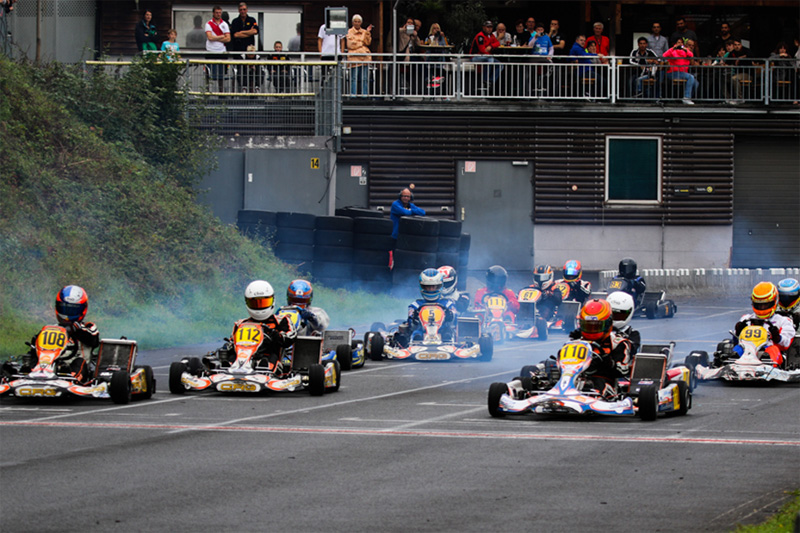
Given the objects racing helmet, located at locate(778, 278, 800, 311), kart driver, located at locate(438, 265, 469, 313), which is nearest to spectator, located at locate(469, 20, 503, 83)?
kart driver, located at locate(438, 265, 469, 313)

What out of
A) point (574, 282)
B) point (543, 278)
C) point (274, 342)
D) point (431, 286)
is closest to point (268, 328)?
point (274, 342)

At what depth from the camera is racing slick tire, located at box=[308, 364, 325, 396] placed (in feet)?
44.8

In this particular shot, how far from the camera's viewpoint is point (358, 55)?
29.5 metres

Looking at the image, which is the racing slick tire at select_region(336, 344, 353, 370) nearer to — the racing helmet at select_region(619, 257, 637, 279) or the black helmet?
the black helmet

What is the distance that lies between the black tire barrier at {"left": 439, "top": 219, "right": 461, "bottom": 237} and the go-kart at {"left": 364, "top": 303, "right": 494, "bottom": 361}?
21.8ft

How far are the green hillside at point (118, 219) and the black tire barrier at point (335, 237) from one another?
0.89 m

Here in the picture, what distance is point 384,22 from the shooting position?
32.5 m

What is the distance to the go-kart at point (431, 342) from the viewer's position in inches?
690

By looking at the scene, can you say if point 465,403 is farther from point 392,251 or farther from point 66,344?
point 392,251

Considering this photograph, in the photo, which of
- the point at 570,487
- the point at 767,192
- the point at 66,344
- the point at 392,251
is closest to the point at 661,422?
the point at 570,487

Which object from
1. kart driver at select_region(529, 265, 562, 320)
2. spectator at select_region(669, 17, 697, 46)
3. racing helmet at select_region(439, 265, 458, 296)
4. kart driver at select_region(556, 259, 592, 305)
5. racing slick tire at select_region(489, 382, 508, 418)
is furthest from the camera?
spectator at select_region(669, 17, 697, 46)

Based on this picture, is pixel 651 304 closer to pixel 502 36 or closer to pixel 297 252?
pixel 297 252

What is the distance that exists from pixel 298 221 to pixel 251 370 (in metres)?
11.3

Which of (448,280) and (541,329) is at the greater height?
(448,280)
